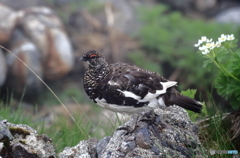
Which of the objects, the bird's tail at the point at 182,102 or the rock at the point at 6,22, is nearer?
the bird's tail at the point at 182,102

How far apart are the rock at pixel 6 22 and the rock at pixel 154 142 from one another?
5842 mm

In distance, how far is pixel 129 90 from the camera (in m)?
3.96

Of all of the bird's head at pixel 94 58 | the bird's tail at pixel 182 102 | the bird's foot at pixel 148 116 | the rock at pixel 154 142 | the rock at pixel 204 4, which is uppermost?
the rock at pixel 204 4

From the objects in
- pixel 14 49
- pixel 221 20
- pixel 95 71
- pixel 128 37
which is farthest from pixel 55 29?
pixel 95 71

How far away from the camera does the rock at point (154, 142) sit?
365cm

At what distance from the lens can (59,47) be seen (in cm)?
970

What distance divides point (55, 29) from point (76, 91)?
1466mm

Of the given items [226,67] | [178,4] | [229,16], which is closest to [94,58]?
[226,67]

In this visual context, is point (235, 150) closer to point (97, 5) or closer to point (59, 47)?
point (59, 47)

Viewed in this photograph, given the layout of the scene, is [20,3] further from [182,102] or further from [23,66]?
[182,102]

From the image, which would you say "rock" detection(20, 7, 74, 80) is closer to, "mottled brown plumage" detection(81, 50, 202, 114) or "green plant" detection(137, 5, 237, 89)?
"green plant" detection(137, 5, 237, 89)

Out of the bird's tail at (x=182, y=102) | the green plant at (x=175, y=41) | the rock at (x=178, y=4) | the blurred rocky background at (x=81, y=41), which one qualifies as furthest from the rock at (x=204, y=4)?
the bird's tail at (x=182, y=102)

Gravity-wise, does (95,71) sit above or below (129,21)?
below

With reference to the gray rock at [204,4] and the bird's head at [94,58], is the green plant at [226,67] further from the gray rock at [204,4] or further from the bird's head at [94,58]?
the gray rock at [204,4]
